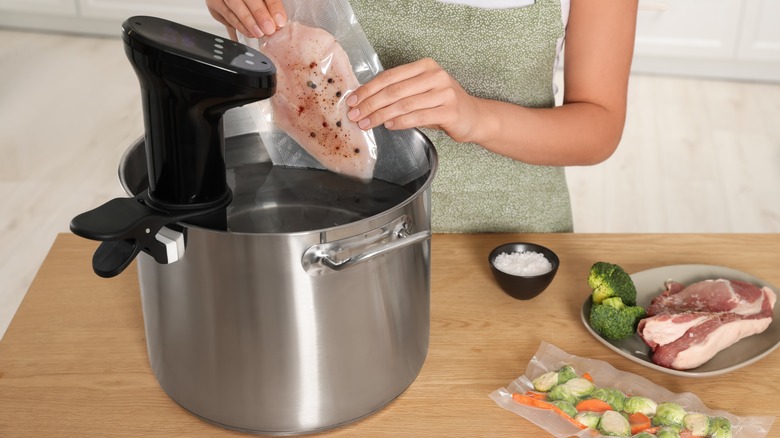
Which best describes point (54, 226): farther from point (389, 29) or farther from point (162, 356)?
point (162, 356)

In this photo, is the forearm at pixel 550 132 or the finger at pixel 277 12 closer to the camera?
the finger at pixel 277 12

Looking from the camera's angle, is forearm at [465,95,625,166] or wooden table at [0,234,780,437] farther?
forearm at [465,95,625,166]

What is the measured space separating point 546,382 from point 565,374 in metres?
0.02

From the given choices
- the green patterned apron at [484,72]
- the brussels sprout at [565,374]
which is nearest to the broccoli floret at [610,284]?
the brussels sprout at [565,374]

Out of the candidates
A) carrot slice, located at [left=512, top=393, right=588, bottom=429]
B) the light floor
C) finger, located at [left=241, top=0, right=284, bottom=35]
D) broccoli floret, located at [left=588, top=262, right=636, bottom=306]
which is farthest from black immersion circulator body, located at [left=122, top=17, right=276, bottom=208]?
the light floor

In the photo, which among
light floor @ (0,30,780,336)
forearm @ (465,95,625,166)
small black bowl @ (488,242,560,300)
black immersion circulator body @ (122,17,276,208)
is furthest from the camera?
light floor @ (0,30,780,336)

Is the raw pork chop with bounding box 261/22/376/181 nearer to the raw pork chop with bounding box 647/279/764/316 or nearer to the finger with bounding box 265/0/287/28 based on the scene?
the finger with bounding box 265/0/287/28

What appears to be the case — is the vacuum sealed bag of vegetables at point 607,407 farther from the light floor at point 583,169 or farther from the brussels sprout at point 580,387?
the light floor at point 583,169

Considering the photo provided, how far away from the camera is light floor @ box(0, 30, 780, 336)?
2949mm

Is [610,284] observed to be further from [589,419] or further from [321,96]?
[321,96]

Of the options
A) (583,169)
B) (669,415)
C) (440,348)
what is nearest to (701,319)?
(669,415)

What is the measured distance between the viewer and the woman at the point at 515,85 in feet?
4.24

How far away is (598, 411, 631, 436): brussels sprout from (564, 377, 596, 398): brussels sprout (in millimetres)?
42

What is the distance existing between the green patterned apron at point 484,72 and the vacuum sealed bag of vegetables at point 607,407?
0.54 m
